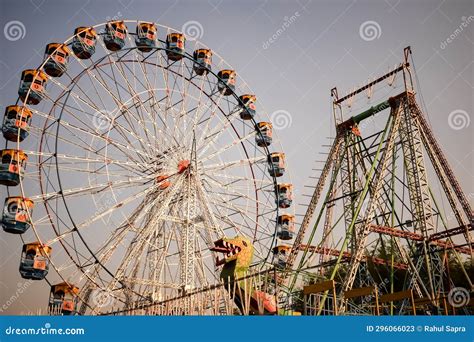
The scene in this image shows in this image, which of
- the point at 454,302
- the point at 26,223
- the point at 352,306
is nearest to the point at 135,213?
the point at 26,223

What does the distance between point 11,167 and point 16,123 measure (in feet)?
6.88

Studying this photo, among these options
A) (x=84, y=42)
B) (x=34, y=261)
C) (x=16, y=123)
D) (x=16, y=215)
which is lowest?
(x=34, y=261)

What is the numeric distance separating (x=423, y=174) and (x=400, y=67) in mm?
6000

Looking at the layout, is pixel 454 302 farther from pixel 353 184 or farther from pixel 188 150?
pixel 188 150

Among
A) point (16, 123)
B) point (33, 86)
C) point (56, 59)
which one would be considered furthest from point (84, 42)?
point (16, 123)

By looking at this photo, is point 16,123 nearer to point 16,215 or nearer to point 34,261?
point 16,215

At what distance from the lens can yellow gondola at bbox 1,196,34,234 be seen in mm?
20312

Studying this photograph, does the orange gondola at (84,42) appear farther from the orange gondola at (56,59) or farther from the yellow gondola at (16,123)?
the yellow gondola at (16,123)

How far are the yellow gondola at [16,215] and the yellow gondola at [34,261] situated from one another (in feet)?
2.69

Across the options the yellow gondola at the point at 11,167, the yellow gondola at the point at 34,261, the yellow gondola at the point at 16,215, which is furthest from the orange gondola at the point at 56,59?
the yellow gondola at the point at 34,261

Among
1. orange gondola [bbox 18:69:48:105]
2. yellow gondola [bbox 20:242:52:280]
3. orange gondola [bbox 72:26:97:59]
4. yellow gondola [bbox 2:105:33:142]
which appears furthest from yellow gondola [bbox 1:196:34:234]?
orange gondola [bbox 72:26:97:59]

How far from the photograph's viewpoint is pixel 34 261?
66.0 ft

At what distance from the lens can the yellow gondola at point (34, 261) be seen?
66.1 feet

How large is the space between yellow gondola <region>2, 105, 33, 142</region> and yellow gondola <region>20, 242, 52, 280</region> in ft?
15.7
